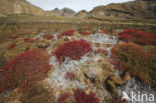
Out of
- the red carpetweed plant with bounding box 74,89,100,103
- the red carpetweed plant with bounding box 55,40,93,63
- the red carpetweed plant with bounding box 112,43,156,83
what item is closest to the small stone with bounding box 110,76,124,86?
the red carpetweed plant with bounding box 112,43,156,83

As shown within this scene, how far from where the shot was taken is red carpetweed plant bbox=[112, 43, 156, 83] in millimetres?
4047

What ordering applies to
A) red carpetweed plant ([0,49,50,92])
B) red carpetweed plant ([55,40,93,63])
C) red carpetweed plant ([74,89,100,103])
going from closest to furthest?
red carpetweed plant ([74,89,100,103]) < red carpetweed plant ([0,49,50,92]) < red carpetweed plant ([55,40,93,63])

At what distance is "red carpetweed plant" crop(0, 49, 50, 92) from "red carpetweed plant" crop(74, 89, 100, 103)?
2625 millimetres

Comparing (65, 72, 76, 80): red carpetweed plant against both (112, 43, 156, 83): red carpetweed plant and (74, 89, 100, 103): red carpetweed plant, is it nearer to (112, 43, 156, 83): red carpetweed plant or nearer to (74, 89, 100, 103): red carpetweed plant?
(74, 89, 100, 103): red carpetweed plant

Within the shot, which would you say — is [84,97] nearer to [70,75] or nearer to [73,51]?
[70,75]

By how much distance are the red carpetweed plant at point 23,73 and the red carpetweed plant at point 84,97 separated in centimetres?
262

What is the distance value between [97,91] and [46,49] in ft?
20.5

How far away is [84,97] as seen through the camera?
3613mm

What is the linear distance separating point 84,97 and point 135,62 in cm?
397

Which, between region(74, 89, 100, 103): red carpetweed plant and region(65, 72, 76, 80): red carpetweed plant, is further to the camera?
region(65, 72, 76, 80): red carpetweed plant

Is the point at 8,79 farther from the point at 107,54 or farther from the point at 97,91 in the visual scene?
the point at 107,54

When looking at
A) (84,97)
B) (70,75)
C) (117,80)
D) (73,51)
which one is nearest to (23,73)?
(70,75)

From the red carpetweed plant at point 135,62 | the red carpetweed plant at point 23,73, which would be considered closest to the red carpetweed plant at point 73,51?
the red carpetweed plant at point 23,73

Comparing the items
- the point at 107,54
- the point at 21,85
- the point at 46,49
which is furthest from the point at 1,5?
the point at 107,54
